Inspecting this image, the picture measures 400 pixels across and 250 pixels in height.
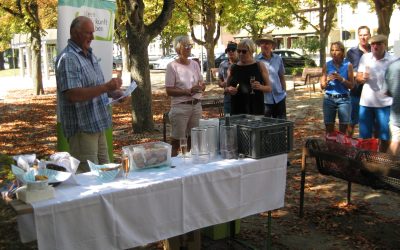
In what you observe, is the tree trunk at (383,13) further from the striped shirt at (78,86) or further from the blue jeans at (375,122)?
the striped shirt at (78,86)

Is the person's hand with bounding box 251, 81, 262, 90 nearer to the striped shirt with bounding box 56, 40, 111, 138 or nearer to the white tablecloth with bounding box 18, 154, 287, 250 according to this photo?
the white tablecloth with bounding box 18, 154, 287, 250

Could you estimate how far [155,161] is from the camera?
3598 mm

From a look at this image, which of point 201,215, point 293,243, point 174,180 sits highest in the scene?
point 174,180

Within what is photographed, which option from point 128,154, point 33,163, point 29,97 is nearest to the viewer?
point 33,163

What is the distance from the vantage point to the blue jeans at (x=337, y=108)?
6.23 meters

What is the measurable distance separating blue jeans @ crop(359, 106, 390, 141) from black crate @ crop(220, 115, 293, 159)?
2687 millimetres

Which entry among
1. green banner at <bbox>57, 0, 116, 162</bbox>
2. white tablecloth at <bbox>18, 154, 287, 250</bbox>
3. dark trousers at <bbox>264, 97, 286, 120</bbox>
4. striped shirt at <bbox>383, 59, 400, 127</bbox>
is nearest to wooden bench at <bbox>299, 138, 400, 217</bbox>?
striped shirt at <bbox>383, 59, 400, 127</bbox>

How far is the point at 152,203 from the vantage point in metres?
3.28

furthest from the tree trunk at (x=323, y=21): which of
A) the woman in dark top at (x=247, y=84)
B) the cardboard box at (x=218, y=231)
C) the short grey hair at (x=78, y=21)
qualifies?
the short grey hair at (x=78, y=21)

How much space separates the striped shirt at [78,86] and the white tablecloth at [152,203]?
2.12 ft

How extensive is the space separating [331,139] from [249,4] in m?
29.8

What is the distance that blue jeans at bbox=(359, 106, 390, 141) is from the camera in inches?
242

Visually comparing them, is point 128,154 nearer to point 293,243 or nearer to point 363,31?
point 293,243

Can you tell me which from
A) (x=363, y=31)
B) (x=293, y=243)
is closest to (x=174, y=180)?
(x=293, y=243)
